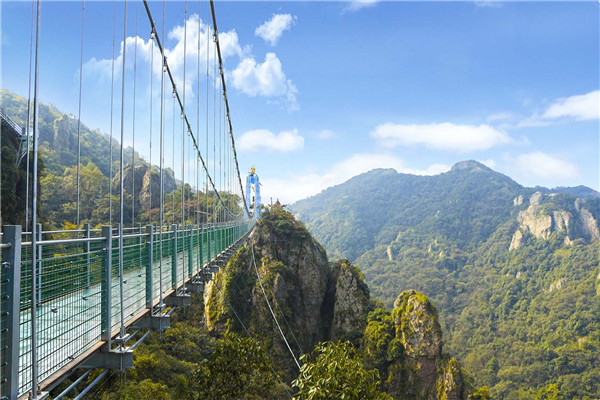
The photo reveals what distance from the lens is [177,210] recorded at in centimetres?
2764

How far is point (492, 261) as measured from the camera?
8212 centimetres

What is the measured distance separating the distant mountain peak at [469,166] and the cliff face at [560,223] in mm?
47321

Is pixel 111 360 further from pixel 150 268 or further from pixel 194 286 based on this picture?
pixel 194 286

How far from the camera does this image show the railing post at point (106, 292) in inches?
123

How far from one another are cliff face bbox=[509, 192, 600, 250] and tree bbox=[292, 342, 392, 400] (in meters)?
87.7

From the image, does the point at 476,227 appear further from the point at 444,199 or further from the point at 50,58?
the point at 50,58

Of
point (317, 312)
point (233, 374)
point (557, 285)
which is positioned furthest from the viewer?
point (557, 285)

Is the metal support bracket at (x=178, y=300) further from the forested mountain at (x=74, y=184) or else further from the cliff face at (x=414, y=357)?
the cliff face at (x=414, y=357)

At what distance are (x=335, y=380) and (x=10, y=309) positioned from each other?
3.78 m

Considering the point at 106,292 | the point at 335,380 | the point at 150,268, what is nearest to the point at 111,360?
the point at 106,292

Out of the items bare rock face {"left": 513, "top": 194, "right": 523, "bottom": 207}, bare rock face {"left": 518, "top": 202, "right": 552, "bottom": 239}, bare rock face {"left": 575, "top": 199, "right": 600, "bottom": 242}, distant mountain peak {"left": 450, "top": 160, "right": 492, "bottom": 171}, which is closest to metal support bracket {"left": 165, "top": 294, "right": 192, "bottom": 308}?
bare rock face {"left": 518, "top": 202, "right": 552, "bottom": 239}

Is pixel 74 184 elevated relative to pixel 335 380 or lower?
elevated

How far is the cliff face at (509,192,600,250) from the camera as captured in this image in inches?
3159

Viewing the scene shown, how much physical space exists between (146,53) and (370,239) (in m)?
93.7
